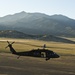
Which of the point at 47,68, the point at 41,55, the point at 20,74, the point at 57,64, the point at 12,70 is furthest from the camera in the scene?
the point at 57,64

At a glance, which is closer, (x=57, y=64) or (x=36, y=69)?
(x=36, y=69)

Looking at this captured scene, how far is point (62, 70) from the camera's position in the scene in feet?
167

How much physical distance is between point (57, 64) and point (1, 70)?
52.3 ft

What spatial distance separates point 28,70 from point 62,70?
747 cm

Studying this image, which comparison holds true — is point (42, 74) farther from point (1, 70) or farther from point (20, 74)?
point (1, 70)

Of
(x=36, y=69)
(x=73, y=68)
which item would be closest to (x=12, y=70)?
(x=36, y=69)

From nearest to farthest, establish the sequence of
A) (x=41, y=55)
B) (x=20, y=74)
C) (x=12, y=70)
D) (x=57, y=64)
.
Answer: (x=41, y=55) → (x=20, y=74) → (x=12, y=70) → (x=57, y=64)

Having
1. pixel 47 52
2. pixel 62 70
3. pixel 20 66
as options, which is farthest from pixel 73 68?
pixel 47 52

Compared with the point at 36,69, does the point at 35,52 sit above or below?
above

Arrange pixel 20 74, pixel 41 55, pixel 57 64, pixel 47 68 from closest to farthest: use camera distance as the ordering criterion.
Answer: pixel 41 55 < pixel 20 74 < pixel 47 68 < pixel 57 64

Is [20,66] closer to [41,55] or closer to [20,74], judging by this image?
[20,74]

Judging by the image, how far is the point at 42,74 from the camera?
45875mm

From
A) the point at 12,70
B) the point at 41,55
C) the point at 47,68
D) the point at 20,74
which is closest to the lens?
the point at 41,55

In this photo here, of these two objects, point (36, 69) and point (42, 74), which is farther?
point (36, 69)
